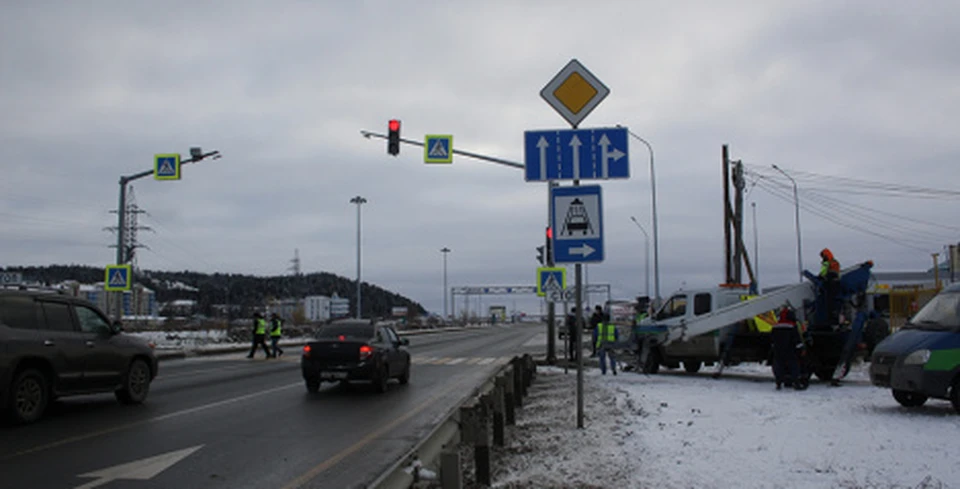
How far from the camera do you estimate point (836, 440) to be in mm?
8383

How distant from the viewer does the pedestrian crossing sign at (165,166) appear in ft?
76.1

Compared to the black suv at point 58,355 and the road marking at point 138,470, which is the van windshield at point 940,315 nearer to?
the road marking at point 138,470

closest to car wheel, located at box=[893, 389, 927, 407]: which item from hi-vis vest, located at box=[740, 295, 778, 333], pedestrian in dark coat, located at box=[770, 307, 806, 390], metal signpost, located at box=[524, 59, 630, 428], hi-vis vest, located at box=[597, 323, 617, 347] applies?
pedestrian in dark coat, located at box=[770, 307, 806, 390]

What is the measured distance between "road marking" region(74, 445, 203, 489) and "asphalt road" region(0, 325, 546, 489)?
1 cm

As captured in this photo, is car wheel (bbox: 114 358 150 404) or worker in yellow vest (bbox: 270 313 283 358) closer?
car wheel (bbox: 114 358 150 404)

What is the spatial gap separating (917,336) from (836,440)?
12.1 ft

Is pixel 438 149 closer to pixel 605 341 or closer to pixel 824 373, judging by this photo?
pixel 605 341

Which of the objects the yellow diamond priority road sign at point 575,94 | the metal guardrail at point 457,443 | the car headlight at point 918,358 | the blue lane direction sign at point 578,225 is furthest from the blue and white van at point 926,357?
the yellow diamond priority road sign at point 575,94

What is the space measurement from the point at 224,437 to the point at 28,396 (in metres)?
3.07

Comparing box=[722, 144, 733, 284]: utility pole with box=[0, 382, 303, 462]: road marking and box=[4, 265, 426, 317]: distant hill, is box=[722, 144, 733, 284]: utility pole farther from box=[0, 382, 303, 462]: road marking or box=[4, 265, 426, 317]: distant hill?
box=[4, 265, 426, 317]: distant hill

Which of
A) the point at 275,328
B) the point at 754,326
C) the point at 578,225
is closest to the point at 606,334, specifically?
the point at 754,326

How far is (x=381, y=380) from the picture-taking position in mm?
15570

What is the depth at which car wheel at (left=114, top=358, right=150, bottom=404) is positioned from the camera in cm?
1257

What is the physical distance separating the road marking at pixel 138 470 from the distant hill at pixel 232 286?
8555 cm
